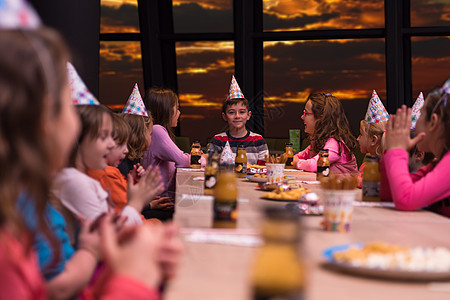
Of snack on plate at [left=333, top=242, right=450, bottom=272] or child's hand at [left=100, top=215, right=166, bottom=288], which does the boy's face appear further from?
child's hand at [left=100, top=215, right=166, bottom=288]

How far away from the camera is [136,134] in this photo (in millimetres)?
3426

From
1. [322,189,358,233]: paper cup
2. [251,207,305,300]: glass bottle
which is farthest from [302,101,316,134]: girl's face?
[251,207,305,300]: glass bottle

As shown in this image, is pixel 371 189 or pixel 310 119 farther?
pixel 310 119

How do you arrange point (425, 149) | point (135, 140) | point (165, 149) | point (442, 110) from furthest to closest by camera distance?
point (165, 149)
point (135, 140)
point (425, 149)
point (442, 110)

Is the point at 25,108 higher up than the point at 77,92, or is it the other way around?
the point at 77,92

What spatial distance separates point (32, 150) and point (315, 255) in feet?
2.35

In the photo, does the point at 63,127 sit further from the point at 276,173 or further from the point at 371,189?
the point at 276,173

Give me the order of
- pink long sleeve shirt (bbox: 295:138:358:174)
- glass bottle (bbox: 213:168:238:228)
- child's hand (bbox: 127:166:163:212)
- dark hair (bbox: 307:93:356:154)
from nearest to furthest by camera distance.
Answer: glass bottle (bbox: 213:168:238:228), child's hand (bbox: 127:166:163:212), pink long sleeve shirt (bbox: 295:138:358:174), dark hair (bbox: 307:93:356:154)

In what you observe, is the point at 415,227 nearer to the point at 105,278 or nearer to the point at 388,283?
the point at 388,283

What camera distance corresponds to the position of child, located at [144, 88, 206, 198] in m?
4.09

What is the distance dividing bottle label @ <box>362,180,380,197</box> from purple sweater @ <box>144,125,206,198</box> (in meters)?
1.97

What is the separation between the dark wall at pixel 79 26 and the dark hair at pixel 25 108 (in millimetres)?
2466

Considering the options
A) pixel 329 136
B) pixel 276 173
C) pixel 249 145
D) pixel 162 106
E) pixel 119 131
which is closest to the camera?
pixel 119 131

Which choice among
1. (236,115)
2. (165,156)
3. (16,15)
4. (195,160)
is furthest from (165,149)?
(16,15)
